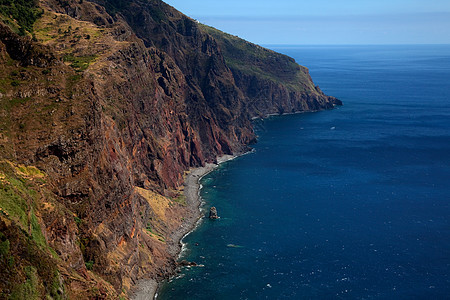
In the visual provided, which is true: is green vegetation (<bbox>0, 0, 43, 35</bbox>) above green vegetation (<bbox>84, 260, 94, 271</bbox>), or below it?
above

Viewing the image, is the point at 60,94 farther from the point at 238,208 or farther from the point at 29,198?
the point at 238,208

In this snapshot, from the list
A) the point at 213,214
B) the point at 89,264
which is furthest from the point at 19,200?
the point at 213,214

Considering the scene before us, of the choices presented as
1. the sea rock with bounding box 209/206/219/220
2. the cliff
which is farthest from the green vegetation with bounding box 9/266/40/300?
the sea rock with bounding box 209/206/219/220

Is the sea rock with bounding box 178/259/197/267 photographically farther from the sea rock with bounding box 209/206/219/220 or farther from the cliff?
the sea rock with bounding box 209/206/219/220

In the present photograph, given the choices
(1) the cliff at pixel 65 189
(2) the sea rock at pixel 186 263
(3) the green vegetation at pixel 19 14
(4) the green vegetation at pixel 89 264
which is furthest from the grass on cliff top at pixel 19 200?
(3) the green vegetation at pixel 19 14

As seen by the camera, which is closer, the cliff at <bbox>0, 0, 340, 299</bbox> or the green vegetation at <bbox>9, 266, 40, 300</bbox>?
the green vegetation at <bbox>9, 266, 40, 300</bbox>

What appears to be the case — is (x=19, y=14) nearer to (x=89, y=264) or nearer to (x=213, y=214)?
(x=213, y=214)

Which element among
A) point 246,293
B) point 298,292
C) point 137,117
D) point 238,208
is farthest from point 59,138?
point 238,208

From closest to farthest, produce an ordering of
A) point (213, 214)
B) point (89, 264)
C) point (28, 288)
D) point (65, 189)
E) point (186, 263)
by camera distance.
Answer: point (28, 288) < point (65, 189) < point (89, 264) < point (186, 263) < point (213, 214)
